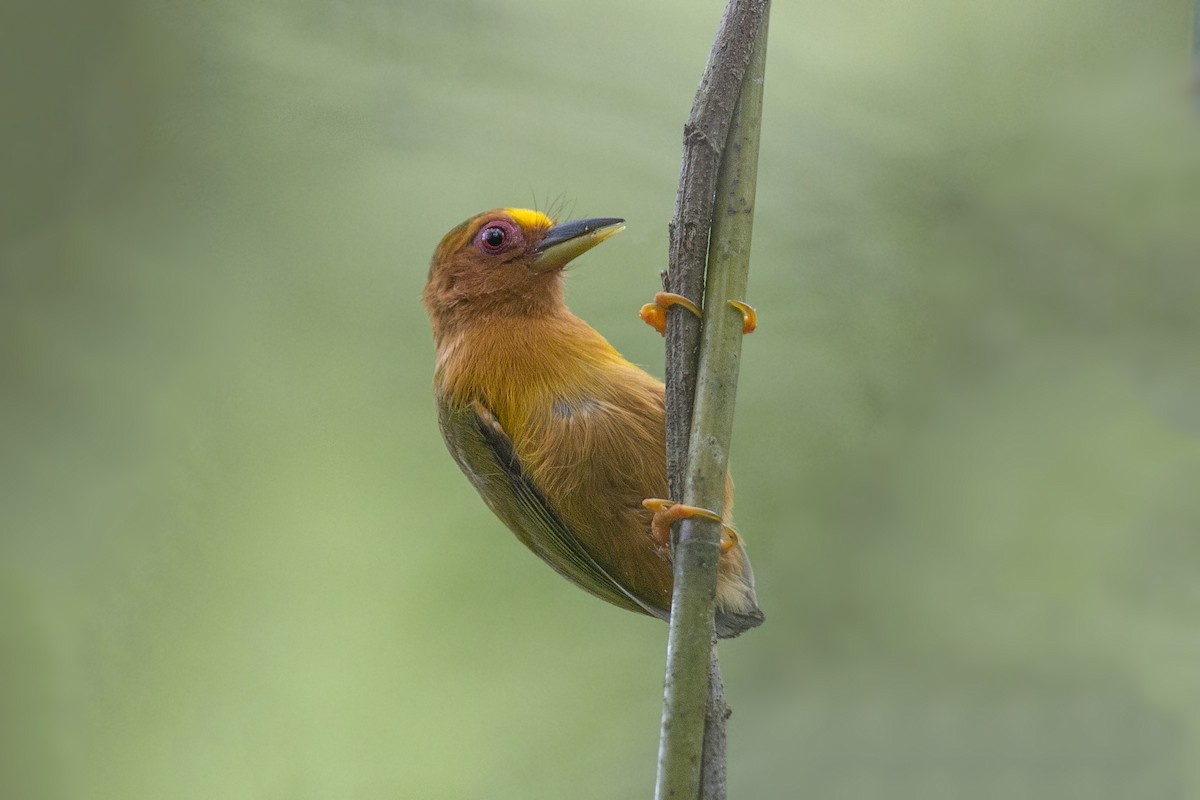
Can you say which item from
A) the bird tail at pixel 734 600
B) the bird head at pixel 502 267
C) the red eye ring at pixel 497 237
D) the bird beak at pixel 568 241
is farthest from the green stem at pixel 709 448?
the red eye ring at pixel 497 237

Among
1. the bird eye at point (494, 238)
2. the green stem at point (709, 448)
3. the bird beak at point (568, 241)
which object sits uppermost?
the bird eye at point (494, 238)

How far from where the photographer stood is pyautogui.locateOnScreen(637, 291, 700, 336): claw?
1.38 meters

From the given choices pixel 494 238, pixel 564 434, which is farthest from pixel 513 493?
pixel 494 238

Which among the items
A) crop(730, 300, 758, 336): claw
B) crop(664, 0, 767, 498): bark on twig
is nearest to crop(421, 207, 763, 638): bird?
crop(730, 300, 758, 336): claw

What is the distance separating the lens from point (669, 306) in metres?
1.40

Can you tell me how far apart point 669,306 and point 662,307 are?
46cm

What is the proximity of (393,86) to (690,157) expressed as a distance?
2417 millimetres

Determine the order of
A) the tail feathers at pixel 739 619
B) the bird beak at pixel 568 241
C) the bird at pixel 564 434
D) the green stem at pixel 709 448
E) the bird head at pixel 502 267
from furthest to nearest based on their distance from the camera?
the bird head at pixel 502 267, the bird beak at pixel 568 241, the bird at pixel 564 434, the tail feathers at pixel 739 619, the green stem at pixel 709 448

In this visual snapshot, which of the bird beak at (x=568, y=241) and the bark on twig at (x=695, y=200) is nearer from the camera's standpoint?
the bark on twig at (x=695, y=200)

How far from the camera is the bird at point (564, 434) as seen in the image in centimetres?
238

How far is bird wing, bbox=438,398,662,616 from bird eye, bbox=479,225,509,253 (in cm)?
44

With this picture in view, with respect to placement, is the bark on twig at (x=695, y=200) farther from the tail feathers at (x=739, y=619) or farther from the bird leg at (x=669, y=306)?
the tail feathers at (x=739, y=619)

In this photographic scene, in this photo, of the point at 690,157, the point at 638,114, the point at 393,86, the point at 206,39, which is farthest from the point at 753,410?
the point at 206,39

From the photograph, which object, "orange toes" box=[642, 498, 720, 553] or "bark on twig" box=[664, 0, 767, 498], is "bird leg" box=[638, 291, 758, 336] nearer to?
"bark on twig" box=[664, 0, 767, 498]
